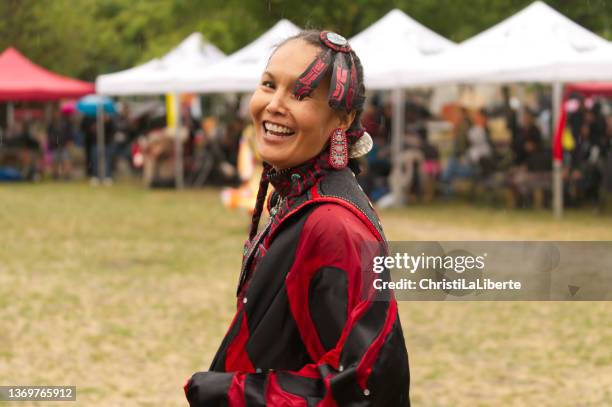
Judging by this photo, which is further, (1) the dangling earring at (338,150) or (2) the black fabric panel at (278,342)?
(1) the dangling earring at (338,150)

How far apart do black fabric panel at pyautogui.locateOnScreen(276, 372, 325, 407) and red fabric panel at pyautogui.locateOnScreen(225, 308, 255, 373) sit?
100 mm

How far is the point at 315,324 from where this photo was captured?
213cm

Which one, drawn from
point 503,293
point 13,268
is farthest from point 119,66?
point 503,293

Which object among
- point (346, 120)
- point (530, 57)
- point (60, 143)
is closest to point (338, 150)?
point (346, 120)

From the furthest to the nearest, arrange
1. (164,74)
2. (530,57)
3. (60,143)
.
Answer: (60,143) < (164,74) < (530,57)

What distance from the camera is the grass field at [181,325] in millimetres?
6492

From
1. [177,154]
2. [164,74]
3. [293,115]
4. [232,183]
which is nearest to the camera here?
[293,115]

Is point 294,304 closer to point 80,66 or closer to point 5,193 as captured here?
point 80,66

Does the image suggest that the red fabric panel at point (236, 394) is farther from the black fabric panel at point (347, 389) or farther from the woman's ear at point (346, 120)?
the woman's ear at point (346, 120)

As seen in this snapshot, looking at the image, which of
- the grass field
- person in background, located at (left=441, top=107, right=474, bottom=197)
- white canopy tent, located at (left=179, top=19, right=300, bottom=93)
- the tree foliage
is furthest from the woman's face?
person in background, located at (left=441, top=107, right=474, bottom=197)

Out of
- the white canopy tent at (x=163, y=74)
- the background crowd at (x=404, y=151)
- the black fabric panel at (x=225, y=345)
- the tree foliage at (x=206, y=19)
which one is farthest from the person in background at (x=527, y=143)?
the black fabric panel at (x=225, y=345)

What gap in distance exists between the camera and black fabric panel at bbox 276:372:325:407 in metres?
2.12

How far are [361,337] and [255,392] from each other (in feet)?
0.85

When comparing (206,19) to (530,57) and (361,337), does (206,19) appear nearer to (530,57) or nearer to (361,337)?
(530,57)
